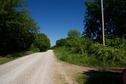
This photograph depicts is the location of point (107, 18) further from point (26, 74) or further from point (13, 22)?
point (26, 74)

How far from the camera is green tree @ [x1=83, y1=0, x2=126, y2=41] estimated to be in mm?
36781

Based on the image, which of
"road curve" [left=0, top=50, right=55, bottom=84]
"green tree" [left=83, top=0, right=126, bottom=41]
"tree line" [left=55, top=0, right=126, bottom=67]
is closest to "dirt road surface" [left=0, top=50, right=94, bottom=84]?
"road curve" [left=0, top=50, right=55, bottom=84]

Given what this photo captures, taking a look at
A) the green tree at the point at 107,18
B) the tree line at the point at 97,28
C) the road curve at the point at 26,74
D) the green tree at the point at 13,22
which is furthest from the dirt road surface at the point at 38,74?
the green tree at the point at 107,18

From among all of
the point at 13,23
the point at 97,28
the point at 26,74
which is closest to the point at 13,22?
the point at 13,23

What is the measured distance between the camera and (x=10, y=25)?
3328 cm

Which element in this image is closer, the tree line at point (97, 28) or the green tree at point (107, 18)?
the tree line at point (97, 28)

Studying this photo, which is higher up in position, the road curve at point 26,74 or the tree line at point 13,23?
the tree line at point 13,23

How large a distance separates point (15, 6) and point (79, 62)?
65.9ft

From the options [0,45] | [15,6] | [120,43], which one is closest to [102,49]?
[120,43]

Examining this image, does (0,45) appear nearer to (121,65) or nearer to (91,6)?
(91,6)

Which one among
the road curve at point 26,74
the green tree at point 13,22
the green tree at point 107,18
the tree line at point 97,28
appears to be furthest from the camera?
the green tree at point 107,18

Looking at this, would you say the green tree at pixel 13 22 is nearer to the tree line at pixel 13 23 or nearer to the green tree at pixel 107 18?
the tree line at pixel 13 23

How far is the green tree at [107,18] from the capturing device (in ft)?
121

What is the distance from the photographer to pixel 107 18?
131 ft
